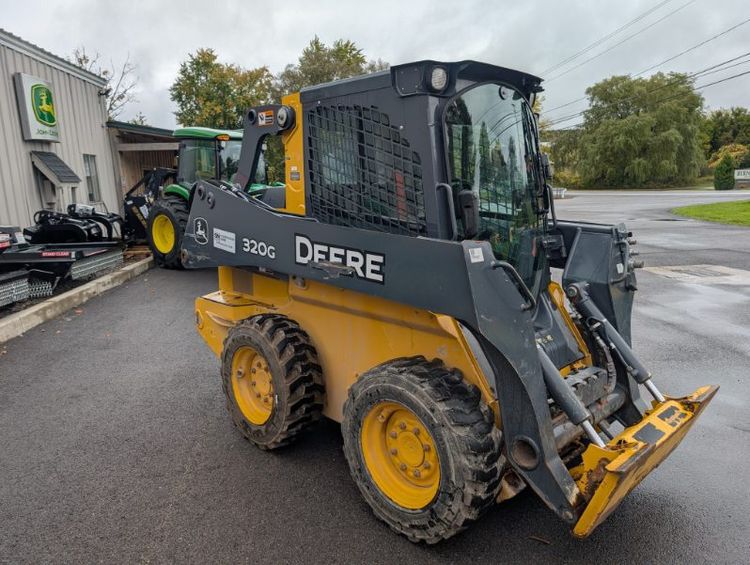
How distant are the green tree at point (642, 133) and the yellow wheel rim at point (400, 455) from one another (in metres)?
55.3

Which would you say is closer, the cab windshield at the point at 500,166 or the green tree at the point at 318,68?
the cab windshield at the point at 500,166

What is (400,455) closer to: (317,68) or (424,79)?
(424,79)

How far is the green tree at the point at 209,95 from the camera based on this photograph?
2370cm

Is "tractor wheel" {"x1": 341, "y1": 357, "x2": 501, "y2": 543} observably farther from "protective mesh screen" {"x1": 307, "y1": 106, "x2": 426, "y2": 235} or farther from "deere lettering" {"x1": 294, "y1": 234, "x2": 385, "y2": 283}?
"protective mesh screen" {"x1": 307, "y1": 106, "x2": 426, "y2": 235}

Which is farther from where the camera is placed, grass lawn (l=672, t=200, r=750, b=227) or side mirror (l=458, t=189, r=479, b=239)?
grass lawn (l=672, t=200, r=750, b=227)

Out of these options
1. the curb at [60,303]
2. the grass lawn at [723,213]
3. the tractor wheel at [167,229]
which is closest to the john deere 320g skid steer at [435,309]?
the curb at [60,303]

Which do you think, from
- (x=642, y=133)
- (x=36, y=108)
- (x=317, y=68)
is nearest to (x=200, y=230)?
(x=36, y=108)

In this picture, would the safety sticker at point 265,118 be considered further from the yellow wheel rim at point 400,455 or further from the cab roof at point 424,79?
the yellow wheel rim at point 400,455

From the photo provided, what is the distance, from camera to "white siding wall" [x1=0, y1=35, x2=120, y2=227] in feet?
36.1

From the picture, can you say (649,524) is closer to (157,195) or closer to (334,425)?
(334,425)

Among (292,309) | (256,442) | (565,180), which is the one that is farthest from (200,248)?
(565,180)

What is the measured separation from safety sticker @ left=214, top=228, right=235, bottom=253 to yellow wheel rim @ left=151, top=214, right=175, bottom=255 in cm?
771

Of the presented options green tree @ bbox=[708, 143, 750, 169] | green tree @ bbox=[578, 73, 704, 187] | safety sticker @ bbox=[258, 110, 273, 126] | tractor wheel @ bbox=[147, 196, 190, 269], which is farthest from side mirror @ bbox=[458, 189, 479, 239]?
green tree @ bbox=[708, 143, 750, 169]

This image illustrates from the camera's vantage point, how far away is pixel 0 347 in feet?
20.0
